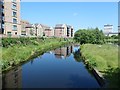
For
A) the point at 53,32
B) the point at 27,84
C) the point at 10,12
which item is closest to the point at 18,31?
the point at 10,12

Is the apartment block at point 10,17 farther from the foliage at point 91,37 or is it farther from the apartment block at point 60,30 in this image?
the apartment block at point 60,30

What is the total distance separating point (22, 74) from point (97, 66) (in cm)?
897

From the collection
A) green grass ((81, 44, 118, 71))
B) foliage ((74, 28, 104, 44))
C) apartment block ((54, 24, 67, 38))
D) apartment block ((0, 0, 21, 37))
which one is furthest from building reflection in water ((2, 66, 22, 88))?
apartment block ((54, 24, 67, 38))

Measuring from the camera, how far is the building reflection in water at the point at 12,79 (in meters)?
20.8

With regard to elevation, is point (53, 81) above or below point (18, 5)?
below

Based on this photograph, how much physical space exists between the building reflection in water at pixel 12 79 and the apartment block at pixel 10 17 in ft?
150

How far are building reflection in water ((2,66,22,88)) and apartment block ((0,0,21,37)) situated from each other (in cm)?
4580

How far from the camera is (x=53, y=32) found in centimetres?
17462

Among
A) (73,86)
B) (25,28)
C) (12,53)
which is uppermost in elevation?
(25,28)

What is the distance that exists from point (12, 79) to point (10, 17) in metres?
54.1

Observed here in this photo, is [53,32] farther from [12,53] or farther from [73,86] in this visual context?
[73,86]

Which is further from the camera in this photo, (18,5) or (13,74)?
(18,5)

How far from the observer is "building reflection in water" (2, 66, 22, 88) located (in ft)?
68.4

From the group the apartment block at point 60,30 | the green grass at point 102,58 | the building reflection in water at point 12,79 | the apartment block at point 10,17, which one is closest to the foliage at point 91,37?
the apartment block at point 10,17
